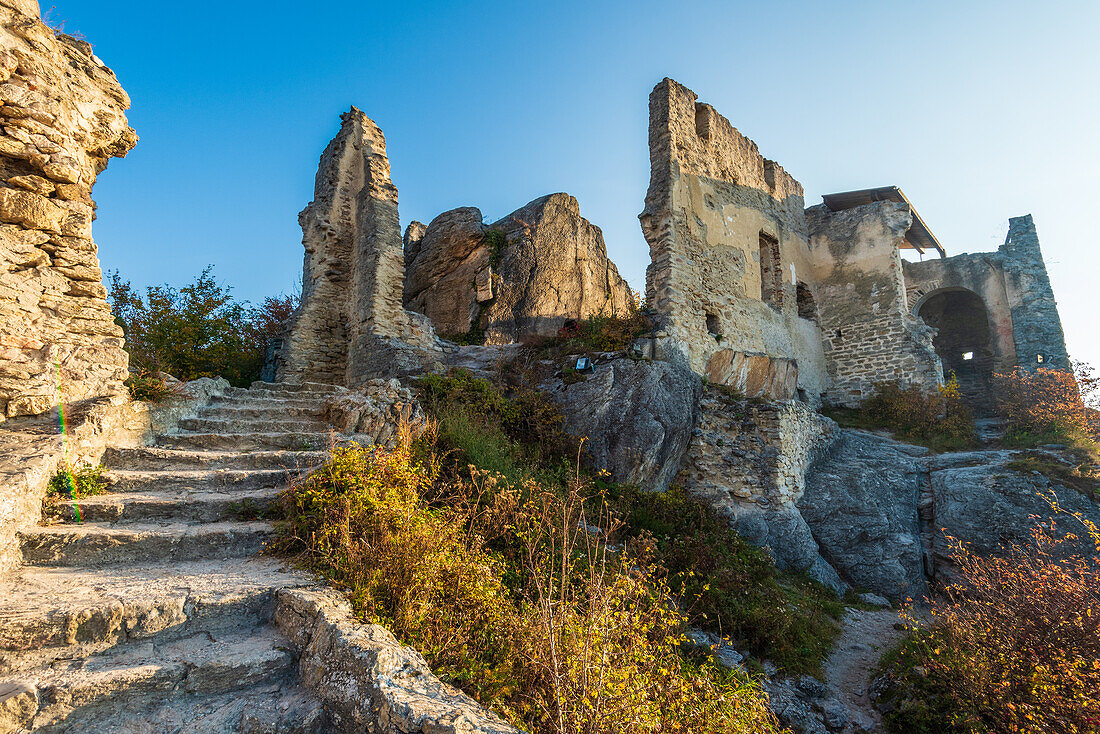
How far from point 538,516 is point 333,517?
6.62ft

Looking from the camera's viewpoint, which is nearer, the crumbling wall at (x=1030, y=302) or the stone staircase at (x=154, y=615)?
the stone staircase at (x=154, y=615)

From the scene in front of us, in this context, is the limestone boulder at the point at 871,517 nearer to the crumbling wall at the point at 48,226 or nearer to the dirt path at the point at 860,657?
the dirt path at the point at 860,657

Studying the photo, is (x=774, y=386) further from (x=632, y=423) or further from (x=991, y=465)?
(x=632, y=423)

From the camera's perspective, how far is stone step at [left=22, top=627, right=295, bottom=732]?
7.61 feet

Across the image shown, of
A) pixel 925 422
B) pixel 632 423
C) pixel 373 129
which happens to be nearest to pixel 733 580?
pixel 632 423

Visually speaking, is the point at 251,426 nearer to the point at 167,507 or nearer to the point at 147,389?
the point at 147,389

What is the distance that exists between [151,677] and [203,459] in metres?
2.97

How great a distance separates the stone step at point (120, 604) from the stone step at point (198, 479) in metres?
1.09

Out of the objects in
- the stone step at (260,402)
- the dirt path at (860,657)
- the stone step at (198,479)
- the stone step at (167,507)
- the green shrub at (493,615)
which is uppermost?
the stone step at (260,402)

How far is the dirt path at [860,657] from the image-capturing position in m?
5.23

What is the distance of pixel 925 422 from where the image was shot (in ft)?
41.1

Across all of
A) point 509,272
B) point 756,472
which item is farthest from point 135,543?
point 509,272

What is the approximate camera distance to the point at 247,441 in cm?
570

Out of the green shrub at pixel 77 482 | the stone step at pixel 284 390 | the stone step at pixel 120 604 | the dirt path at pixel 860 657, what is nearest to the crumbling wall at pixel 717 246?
the dirt path at pixel 860 657
